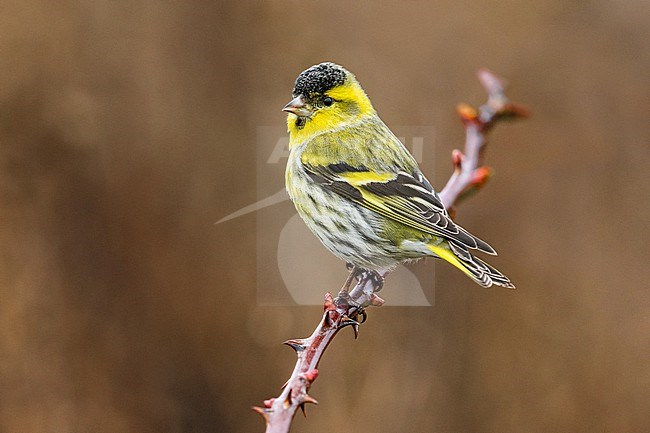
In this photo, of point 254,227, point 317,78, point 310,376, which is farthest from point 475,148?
point 254,227

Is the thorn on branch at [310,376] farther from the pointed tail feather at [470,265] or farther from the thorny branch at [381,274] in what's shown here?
the pointed tail feather at [470,265]

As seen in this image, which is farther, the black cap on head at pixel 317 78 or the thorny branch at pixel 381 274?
the black cap on head at pixel 317 78

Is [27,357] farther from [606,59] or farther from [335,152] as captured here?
[606,59]

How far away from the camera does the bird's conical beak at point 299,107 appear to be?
4013 mm

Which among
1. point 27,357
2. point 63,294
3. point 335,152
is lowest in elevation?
point 27,357

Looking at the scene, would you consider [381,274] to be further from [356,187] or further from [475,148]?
[475,148]

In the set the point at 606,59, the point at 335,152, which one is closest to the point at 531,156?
the point at 606,59

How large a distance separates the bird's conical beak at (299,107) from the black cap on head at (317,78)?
1.6 inches

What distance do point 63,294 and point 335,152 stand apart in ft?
11.1

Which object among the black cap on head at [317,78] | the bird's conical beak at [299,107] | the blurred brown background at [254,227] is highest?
the black cap on head at [317,78]

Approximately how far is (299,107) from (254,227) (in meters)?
3.12

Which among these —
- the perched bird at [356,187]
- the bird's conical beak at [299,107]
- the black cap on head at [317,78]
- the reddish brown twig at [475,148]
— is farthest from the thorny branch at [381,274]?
the bird's conical beak at [299,107]

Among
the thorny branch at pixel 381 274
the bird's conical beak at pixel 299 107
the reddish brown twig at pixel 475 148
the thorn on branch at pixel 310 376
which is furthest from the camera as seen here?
the bird's conical beak at pixel 299 107

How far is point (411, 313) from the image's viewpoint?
6852 millimetres
